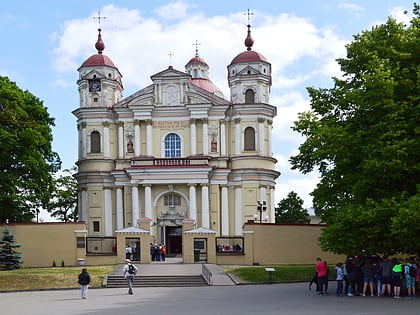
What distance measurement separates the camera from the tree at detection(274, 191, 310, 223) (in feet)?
258

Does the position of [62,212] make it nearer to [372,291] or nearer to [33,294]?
[33,294]

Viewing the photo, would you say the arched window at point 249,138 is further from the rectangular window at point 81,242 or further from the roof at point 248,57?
the rectangular window at point 81,242

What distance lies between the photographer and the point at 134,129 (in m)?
62.6

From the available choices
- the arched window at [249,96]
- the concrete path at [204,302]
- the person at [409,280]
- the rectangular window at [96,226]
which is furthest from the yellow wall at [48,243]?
the arched window at [249,96]

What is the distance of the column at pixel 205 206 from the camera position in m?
59.8

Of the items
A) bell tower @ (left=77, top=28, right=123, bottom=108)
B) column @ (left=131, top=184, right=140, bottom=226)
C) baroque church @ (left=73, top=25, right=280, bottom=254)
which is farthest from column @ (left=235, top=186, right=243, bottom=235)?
bell tower @ (left=77, top=28, right=123, bottom=108)

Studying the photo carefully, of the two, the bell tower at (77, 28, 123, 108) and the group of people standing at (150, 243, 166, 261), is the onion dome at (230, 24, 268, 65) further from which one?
the group of people standing at (150, 243, 166, 261)

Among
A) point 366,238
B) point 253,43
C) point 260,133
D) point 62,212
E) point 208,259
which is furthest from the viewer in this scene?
point 62,212

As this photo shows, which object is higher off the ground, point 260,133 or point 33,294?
point 260,133

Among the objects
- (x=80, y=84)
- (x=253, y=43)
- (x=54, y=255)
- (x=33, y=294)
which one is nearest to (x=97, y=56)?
(x=80, y=84)

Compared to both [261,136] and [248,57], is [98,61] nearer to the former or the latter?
[248,57]

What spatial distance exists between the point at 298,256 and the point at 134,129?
76.5ft

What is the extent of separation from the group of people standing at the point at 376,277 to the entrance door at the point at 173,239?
3291cm

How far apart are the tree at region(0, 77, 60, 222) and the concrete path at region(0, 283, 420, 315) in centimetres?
1683
